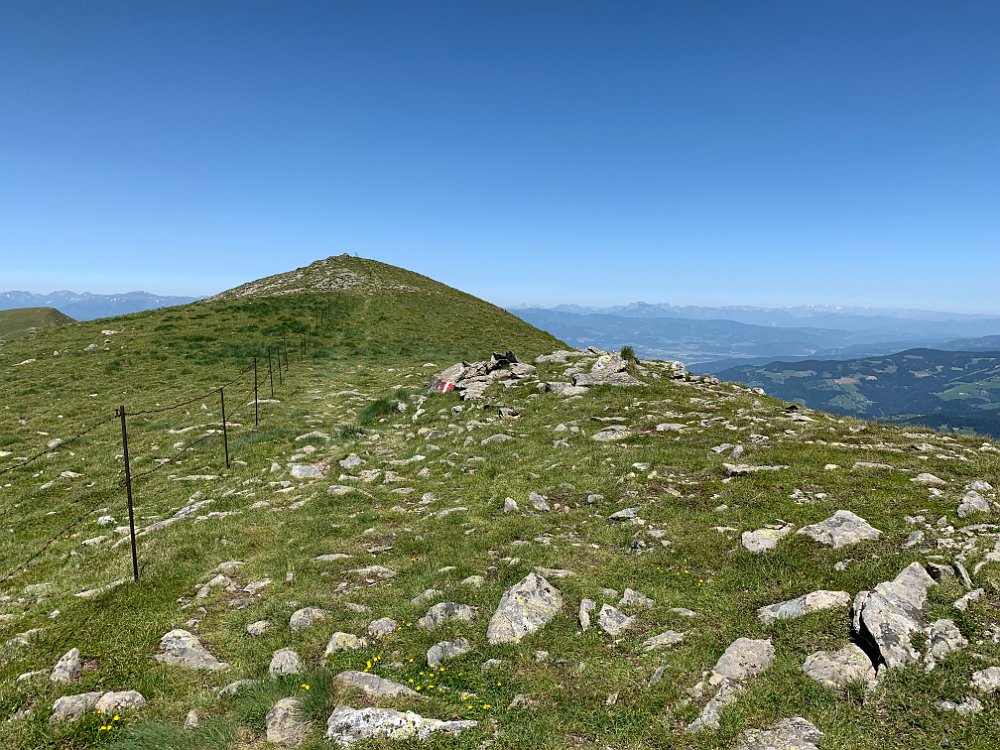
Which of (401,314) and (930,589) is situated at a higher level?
(401,314)

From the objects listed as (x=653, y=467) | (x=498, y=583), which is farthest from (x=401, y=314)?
(x=498, y=583)

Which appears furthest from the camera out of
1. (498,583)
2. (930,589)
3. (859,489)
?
(859,489)

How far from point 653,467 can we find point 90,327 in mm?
55624

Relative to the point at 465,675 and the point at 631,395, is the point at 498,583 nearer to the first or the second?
the point at 465,675

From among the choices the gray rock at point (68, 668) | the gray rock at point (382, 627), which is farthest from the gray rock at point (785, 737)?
the gray rock at point (68, 668)

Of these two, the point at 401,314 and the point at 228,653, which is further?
the point at 401,314

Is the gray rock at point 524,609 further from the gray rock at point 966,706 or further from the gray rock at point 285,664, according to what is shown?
the gray rock at point 966,706

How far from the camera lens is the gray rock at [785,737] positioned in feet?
18.2

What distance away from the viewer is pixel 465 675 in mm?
7656

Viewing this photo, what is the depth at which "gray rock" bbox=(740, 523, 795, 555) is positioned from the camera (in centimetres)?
1002

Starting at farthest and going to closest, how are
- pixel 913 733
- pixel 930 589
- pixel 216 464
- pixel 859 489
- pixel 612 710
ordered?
pixel 216 464 → pixel 859 489 → pixel 930 589 → pixel 612 710 → pixel 913 733

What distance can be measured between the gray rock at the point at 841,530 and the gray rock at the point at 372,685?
8.13 m

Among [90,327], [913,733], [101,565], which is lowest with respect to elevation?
[101,565]

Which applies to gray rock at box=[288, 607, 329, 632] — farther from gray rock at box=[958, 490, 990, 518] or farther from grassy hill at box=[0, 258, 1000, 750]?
gray rock at box=[958, 490, 990, 518]
